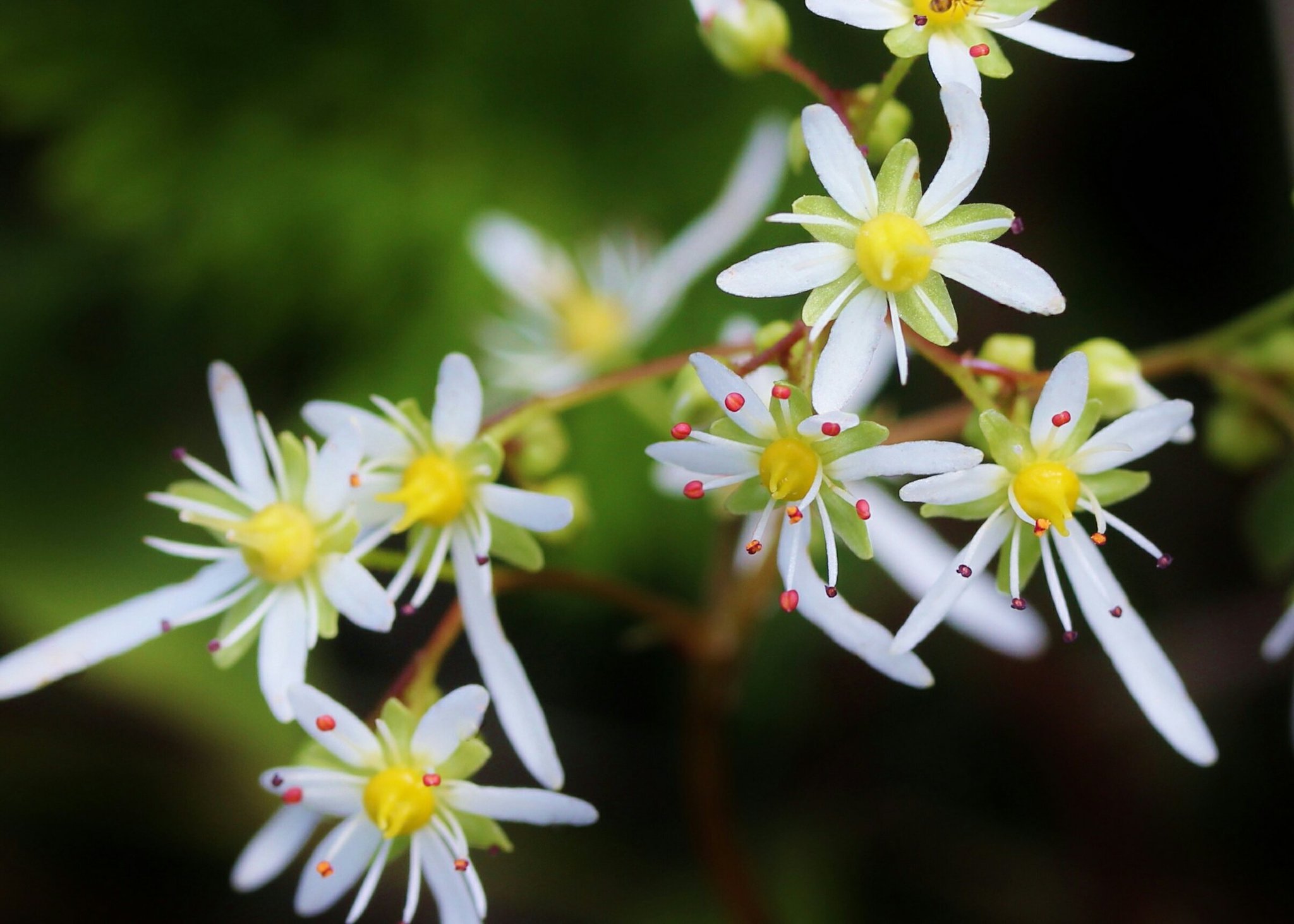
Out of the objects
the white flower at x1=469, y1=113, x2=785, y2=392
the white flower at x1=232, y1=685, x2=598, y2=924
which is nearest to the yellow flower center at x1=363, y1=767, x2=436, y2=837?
the white flower at x1=232, y1=685, x2=598, y2=924

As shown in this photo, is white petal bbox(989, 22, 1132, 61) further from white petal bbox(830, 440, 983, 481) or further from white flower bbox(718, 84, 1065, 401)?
white petal bbox(830, 440, 983, 481)

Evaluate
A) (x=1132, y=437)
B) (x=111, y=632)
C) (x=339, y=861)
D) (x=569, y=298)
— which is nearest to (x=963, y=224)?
(x=1132, y=437)

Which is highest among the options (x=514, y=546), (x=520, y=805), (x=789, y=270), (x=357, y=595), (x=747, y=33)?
(x=747, y=33)

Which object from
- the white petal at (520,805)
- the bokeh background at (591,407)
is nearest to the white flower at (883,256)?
the white petal at (520,805)

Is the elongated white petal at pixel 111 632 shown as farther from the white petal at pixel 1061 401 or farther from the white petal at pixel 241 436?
the white petal at pixel 1061 401

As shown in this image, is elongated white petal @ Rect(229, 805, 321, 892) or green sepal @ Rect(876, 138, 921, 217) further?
elongated white petal @ Rect(229, 805, 321, 892)

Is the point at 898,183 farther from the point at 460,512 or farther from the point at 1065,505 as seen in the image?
the point at 460,512

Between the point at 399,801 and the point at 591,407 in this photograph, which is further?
the point at 591,407
